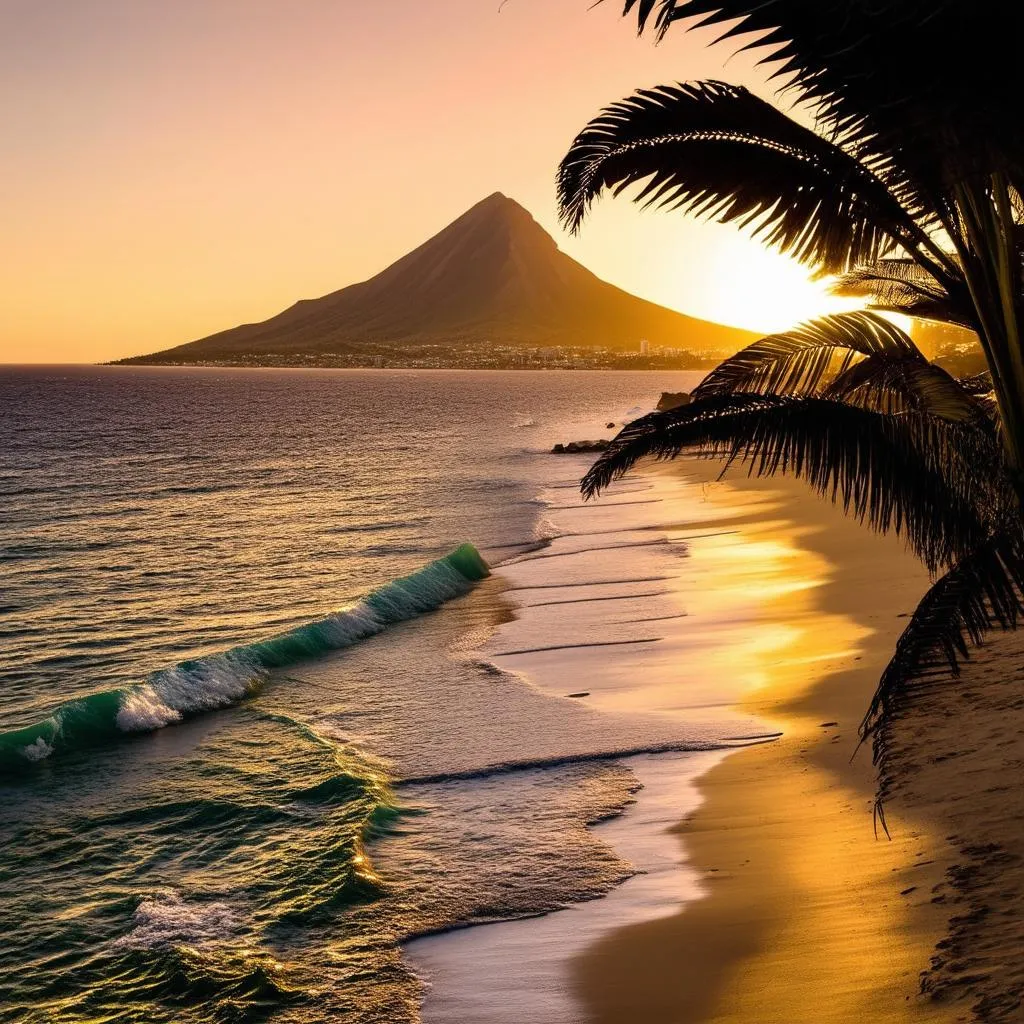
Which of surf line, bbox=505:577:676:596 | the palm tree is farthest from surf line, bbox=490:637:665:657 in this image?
the palm tree

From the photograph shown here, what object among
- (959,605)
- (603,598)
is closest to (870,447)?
(959,605)

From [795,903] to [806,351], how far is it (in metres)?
3.87

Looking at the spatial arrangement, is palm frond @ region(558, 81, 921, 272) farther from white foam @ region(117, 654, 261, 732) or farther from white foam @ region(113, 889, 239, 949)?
white foam @ region(117, 654, 261, 732)

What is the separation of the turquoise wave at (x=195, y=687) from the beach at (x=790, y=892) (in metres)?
6.17

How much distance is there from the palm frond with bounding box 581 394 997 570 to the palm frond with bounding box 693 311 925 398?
54 centimetres

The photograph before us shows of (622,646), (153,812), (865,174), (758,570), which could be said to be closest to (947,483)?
(865,174)

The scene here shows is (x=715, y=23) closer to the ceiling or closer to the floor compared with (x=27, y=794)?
closer to the ceiling

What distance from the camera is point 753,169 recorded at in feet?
20.7

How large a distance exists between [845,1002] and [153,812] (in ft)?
25.7

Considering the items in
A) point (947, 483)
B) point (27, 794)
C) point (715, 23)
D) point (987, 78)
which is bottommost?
point (27, 794)

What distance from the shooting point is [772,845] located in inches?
344

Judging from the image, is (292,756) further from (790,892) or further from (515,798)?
(790,892)

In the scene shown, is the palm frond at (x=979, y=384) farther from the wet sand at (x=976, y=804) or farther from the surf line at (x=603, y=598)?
the surf line at (x=603, y=598)

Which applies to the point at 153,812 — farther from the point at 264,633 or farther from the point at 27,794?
the point at 264,633
